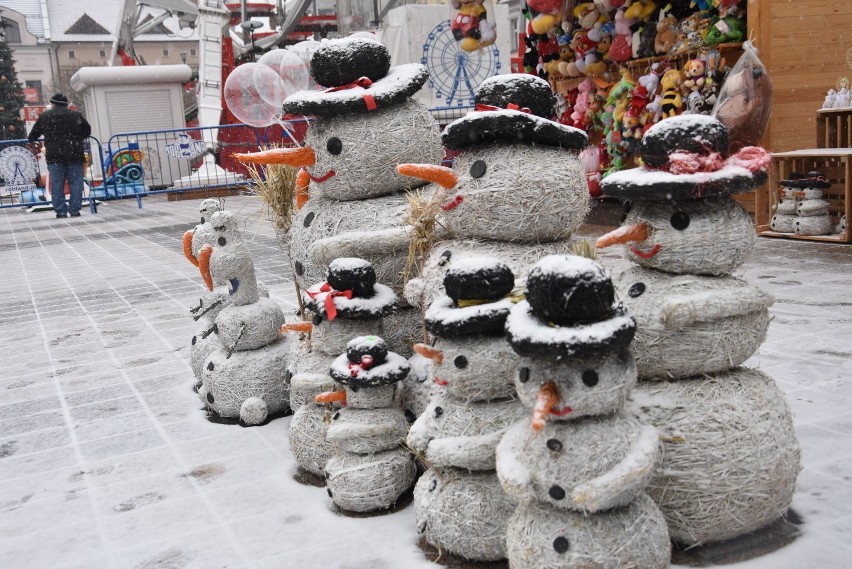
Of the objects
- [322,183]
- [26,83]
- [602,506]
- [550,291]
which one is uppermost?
[26,83]

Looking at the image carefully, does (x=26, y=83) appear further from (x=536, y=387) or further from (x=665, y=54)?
(x=536, y=387)

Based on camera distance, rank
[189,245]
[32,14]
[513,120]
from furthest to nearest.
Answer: [32,14], [189,245], [513,120]

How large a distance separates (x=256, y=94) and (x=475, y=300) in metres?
5.11

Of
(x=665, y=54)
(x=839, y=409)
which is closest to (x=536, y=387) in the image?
(x=839, y=409)

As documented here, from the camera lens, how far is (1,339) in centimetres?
632

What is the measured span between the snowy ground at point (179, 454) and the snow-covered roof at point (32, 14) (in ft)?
172

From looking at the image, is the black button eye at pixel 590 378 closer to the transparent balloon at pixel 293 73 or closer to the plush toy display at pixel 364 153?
the plush toy display at pixel 364 153

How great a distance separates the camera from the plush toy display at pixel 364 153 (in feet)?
10.6

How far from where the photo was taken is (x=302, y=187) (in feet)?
12.4

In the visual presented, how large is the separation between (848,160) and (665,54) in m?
2.42

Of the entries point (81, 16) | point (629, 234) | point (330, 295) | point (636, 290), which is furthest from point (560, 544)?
point (81, 16)

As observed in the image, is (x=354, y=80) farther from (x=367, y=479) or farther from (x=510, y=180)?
(x=367, y=479)

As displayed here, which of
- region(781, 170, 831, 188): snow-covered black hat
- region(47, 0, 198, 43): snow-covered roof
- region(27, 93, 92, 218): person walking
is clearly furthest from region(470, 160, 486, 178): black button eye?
region(47, 0, 198, 43): snow-covered roof

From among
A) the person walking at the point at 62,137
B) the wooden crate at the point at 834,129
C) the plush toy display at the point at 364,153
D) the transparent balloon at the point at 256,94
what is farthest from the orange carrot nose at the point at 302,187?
the person walking at the point at 62,137
